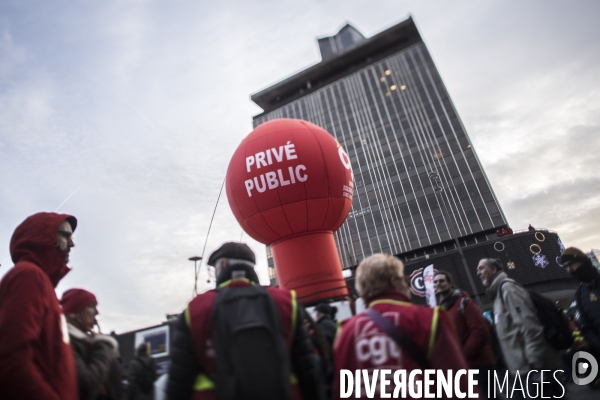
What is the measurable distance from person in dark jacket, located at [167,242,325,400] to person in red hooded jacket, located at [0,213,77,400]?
60cm

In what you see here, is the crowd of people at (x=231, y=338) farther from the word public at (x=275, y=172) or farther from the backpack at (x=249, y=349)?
the word public at (x=275, y=172)

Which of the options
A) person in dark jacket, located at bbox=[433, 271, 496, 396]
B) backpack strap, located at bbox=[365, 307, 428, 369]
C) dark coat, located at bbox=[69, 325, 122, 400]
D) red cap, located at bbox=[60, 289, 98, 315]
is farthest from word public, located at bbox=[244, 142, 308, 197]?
backpack strap, located at bbox=[365, 307, 428, 369]

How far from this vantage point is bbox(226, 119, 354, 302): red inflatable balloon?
480cm

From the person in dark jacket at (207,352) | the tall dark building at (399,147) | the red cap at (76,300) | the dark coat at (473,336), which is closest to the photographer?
the person in dark jacket at (207,352)

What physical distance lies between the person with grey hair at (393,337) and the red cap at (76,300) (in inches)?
97.5

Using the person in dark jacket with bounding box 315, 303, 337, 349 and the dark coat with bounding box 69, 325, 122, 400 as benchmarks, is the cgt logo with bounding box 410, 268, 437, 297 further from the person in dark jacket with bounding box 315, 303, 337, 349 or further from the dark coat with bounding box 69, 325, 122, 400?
the dark coat with bounding box 69, 325, 122, 400

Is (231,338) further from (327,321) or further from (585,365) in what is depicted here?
(585,365)

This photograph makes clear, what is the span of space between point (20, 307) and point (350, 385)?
71.8 inches

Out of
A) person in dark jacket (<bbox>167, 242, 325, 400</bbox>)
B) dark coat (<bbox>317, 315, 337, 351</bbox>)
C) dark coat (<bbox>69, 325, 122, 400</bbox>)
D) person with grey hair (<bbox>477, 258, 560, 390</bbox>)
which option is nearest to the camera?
person in dark jacket (<bbox>167, 242, 325, 400</bbox>)

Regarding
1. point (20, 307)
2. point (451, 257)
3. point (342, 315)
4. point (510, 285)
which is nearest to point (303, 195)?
point (342, 315)

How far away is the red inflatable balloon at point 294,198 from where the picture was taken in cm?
480

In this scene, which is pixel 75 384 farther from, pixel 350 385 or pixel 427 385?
pixel 427 385

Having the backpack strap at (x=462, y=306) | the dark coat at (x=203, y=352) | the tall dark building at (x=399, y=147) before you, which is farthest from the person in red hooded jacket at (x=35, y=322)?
the tall dark building at (x=399, y=147)

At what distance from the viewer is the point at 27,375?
5.27ft
